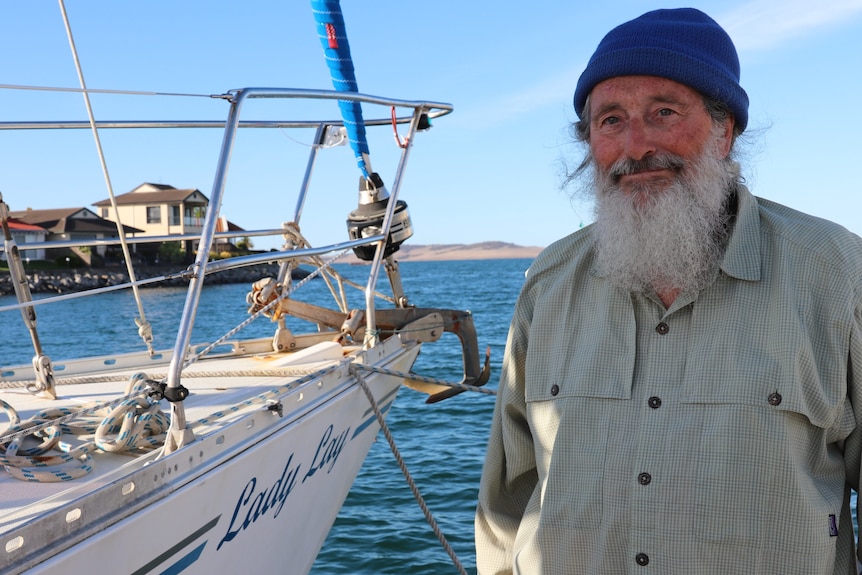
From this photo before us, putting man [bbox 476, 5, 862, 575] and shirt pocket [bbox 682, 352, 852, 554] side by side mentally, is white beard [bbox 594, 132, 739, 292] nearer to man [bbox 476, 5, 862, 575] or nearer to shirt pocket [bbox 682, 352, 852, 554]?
man [bbox 476, 5, 862, 575]

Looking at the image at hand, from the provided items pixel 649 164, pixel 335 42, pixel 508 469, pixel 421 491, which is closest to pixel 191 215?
pixel 421 491

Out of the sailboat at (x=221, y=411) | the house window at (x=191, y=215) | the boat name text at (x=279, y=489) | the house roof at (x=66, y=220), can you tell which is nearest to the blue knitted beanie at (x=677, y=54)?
the sailboat at (x=221, y=411)

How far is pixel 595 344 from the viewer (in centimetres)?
183

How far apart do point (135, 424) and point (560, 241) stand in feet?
5.27

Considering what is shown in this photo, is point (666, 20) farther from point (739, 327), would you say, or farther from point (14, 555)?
point (14, 555)

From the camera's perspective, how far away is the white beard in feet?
5.88

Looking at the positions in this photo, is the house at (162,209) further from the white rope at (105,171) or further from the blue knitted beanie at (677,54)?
the blue knitted beanie at (677,54)

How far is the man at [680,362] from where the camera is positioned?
1.61 meters

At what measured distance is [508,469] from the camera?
6.53 feet

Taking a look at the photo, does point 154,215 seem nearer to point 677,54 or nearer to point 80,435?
point 80,435

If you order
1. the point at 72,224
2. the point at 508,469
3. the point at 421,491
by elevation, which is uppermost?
the point at 72,224

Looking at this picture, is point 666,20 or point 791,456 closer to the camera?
point 791,456

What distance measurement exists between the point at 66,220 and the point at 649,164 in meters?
63.2

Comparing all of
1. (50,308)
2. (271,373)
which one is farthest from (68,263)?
(271,373)
